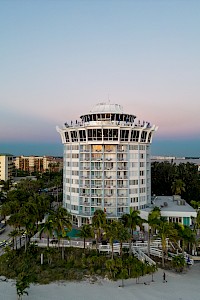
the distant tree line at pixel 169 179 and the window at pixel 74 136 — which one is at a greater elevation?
the window at pixel 74 136

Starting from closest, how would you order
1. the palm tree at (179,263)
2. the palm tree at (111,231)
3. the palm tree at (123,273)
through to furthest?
the palm tree at (123,273), the palm tree at (179,263), the palm tree at (111,231)

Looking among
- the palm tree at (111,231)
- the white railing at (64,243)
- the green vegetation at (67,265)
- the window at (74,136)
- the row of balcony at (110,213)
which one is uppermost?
the window at (74,136)

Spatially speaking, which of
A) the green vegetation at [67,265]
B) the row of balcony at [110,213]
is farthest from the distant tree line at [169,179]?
the green vegetation at [67,265]

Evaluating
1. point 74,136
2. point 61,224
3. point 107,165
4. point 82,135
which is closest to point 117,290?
point 61,224

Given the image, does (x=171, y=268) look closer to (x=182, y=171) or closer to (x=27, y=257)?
(x=27, y=257)

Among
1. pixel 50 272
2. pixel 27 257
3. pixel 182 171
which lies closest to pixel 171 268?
pixel 50 272

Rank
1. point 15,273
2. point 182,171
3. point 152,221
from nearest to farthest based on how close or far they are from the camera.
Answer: point 15,273
point 152,221
point 182,171

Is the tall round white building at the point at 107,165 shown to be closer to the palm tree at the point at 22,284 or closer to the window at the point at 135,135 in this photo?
the window at the point at 135,135

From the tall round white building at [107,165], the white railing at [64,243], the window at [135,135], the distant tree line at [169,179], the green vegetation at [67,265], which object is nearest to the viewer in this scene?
the green vegetation at [67,265]
